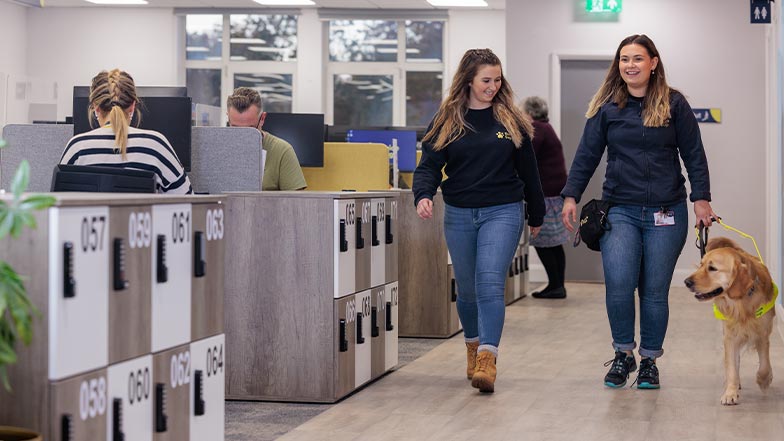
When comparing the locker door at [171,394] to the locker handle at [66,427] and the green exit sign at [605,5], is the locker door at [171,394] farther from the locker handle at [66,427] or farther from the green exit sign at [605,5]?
the green exit sign at [605,5]

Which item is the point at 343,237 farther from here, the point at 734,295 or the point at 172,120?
the point at 734,295

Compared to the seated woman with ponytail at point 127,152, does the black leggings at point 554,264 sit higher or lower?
lower

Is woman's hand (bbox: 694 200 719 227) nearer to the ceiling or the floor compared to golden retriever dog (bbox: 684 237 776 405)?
nearer to the ceiling

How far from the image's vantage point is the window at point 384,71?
1285cm

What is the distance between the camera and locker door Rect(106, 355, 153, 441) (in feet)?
7.41

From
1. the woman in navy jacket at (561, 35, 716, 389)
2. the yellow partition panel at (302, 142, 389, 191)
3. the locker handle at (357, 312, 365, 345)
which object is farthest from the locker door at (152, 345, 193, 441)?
the yellow partition panel at (302, 142, 389, 191)

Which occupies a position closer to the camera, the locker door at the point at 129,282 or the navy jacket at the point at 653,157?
the locker door at the point at 129,282

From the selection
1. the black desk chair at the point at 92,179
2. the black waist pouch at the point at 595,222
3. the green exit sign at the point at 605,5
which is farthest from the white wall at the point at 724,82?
the black desk chair at the point at 92,179

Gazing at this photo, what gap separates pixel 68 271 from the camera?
2070 millimetres

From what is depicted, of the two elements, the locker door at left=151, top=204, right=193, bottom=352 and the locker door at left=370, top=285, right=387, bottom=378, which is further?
the locker door at left=370, top=285, right=387, bottom=378

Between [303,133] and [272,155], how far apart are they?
963 millimetres

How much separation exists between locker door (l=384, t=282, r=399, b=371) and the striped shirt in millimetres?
1214

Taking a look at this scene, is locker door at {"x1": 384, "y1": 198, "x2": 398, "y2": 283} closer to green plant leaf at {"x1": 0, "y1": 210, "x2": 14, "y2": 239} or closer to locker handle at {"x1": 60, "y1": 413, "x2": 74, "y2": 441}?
locker handle at {"x1": 60, "y1": 413, "x2": 74, "y2": 441}

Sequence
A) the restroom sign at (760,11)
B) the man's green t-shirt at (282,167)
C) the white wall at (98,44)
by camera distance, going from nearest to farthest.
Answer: the man's green t-shirt at (282,167), the restroom sign at (760,11), the white wall at (98,44)
